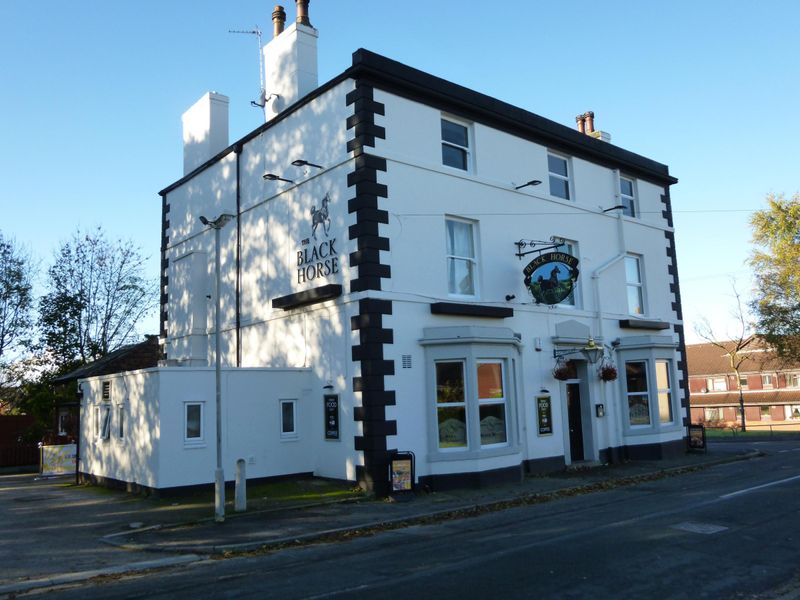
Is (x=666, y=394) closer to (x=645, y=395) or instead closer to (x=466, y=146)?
(x=645, y=395)

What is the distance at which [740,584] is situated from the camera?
743cm

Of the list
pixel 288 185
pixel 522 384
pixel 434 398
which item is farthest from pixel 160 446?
pixel 522 384

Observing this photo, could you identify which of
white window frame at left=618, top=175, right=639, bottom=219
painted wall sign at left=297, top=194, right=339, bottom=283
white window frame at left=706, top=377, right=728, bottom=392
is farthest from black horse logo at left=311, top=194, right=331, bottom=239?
white window frame at left=706, top=377, right=728, bottom=392

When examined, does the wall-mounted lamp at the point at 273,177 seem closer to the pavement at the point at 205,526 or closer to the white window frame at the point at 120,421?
the white window frame at the point at 120,421

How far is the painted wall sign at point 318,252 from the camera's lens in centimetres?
1615

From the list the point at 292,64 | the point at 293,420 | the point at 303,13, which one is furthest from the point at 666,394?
the point at 303,13

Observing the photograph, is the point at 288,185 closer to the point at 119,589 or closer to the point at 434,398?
the point at 434,398

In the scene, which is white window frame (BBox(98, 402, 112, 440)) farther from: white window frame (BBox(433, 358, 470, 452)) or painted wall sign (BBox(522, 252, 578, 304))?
painted wall sign (BBox(522, 252, 578, 304))

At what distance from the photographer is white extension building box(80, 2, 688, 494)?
1530 centimetres

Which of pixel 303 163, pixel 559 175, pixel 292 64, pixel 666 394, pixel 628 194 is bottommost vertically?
pixel 666 394

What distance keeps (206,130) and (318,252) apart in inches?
338

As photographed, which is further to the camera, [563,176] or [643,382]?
[643,382]

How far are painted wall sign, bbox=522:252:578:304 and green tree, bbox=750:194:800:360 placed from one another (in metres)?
27.8

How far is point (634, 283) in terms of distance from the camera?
74.3ft
